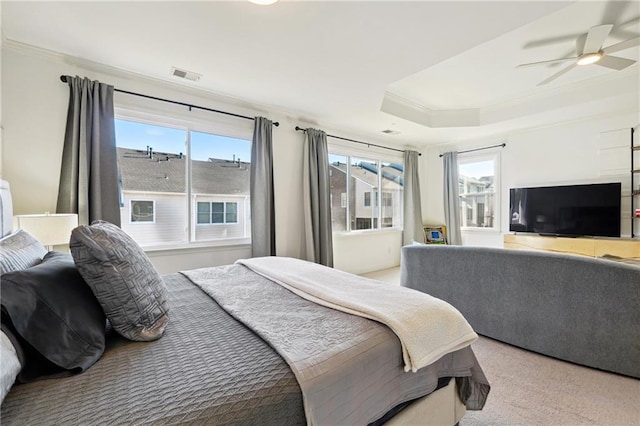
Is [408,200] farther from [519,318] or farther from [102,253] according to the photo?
[102,253]

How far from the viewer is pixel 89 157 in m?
2.56

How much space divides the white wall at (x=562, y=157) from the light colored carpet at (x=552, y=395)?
319 cm

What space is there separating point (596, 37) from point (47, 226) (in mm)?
4515

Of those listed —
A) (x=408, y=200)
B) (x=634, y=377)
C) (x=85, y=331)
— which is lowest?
(x=634, y=377)

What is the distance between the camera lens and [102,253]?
983 mm

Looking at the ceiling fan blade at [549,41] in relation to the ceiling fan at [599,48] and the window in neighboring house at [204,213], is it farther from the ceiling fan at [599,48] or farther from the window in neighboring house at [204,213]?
the window in neighboring house at [204,213]

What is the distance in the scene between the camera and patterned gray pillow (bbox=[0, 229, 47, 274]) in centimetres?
101

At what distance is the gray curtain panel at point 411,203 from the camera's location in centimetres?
582

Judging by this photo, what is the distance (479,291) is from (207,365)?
2327mm

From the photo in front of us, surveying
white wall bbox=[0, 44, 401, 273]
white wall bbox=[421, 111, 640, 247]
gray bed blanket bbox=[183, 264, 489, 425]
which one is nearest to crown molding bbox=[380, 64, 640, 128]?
white wall bbox=[421, 111, 640, 247]

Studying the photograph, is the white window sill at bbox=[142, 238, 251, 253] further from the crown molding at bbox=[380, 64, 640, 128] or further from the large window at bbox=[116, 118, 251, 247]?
the crown molding at bbox=[380, 64, 640, 128]

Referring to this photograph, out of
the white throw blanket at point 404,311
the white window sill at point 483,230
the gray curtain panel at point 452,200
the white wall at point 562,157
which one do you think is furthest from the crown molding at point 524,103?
the white throw blanket at point 404,311

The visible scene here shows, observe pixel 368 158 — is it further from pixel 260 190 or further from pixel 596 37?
pixel 596 37

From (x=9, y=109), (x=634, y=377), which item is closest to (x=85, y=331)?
(x=9, y=109)
